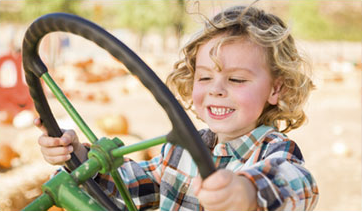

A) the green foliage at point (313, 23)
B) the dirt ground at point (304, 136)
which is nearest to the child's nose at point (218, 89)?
the dirt ground at point (304, 136)

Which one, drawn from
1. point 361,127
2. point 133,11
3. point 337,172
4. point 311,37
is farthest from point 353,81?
point 311,37

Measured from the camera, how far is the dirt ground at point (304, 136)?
115 inches

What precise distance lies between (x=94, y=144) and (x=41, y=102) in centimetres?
34

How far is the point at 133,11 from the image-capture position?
18812 millimetres

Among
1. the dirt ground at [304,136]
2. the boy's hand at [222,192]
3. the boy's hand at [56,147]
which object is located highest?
the boy's hand at [56,147]

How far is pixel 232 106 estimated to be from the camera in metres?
1.37

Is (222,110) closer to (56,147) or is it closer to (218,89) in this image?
(218,89)

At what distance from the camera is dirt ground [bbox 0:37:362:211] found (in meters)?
2.93

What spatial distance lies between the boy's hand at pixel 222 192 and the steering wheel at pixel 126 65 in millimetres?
18

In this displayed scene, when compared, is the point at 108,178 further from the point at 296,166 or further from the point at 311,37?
the point at 311,37

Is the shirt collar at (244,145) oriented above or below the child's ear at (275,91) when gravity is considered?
below

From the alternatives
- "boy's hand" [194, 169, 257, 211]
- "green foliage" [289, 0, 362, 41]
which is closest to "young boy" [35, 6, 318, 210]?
"boy's hand" [194, 169, 257, 211]

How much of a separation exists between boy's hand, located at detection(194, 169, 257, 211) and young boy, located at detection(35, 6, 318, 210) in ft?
1.04

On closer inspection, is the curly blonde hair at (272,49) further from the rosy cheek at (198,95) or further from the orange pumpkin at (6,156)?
the orange pumpkin at (6,156)
